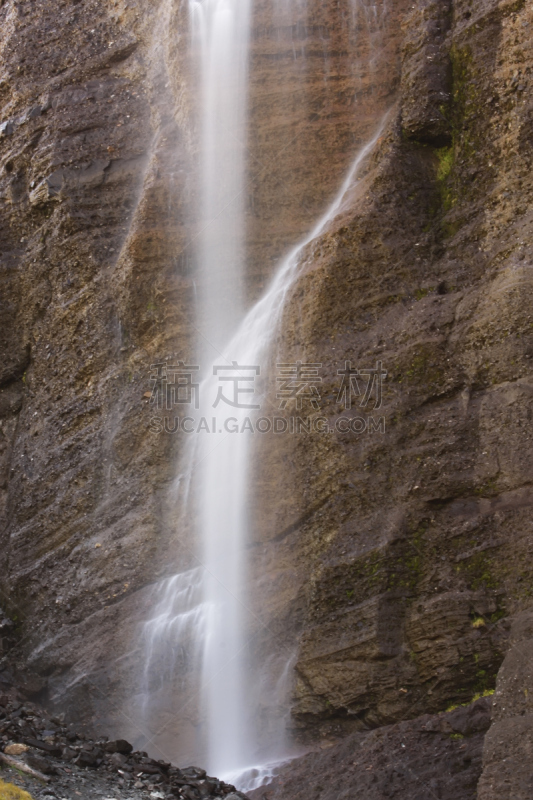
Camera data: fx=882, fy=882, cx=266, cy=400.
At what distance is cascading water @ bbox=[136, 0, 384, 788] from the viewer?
10.3 meters

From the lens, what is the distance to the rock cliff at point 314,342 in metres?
9.43

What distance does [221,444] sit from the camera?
11945 millimetres

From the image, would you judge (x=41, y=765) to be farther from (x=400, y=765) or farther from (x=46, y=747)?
(x=400, y=765)

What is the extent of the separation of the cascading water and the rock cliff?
0.28m

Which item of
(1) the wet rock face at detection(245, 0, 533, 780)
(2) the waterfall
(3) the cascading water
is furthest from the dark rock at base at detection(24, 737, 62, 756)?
(2) the waterfall

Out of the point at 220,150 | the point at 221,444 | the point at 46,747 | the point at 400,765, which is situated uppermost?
the point at 220,150

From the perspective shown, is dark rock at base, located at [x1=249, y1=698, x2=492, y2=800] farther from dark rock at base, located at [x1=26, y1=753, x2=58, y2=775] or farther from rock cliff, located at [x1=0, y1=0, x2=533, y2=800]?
dark rock at base, located at [x1=26, y1=753, x2=58, y2=775]

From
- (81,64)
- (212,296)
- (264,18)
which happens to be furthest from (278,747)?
(81,64)

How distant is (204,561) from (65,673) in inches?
97.3

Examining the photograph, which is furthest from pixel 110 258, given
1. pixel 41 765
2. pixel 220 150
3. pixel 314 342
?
pixel 41 765

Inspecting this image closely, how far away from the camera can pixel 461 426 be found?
32.5 feet

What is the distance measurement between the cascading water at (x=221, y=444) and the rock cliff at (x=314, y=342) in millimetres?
281

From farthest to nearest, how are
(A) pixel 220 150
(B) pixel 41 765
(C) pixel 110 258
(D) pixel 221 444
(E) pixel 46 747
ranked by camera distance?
1. (C) pixel 110 258
2. (A) pixel 220 150
3. (D) pixel 221 444
4. (E) pixel 46 747
5. (B) pixel 41 765

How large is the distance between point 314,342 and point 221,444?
1.96 meters
